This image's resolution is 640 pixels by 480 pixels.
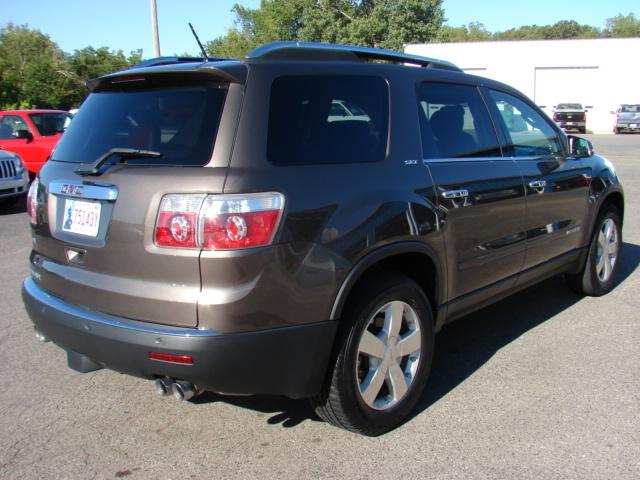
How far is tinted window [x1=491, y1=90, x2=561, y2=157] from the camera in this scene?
412 centimetres

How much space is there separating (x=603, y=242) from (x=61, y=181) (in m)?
4.47

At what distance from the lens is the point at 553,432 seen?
3102mm

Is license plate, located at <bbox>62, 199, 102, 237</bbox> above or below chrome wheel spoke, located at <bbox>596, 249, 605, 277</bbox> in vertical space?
above

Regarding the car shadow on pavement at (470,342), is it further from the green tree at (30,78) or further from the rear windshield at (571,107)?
the green tree at (30,78)

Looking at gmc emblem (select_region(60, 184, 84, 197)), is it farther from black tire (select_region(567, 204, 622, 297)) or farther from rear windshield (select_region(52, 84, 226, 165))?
black tire (select_region(567, 204, 622, 297))

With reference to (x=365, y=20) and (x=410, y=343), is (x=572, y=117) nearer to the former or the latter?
(x=365, y=20)

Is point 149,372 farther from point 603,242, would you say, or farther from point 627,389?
point 603,242

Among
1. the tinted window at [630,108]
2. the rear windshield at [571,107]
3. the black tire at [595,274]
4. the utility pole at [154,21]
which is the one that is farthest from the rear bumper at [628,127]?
the black tire at [595,274]

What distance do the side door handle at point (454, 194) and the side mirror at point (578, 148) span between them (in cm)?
184

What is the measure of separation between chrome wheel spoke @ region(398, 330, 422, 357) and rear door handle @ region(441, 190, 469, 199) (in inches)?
30.1

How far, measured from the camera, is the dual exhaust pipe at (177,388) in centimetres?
264

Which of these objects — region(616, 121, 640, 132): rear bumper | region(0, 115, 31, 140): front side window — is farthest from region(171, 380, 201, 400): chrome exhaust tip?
region(616, 121, 640, 132): rear bumper

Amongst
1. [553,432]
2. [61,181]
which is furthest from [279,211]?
[553,432]

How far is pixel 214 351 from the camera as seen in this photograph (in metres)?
2.46
